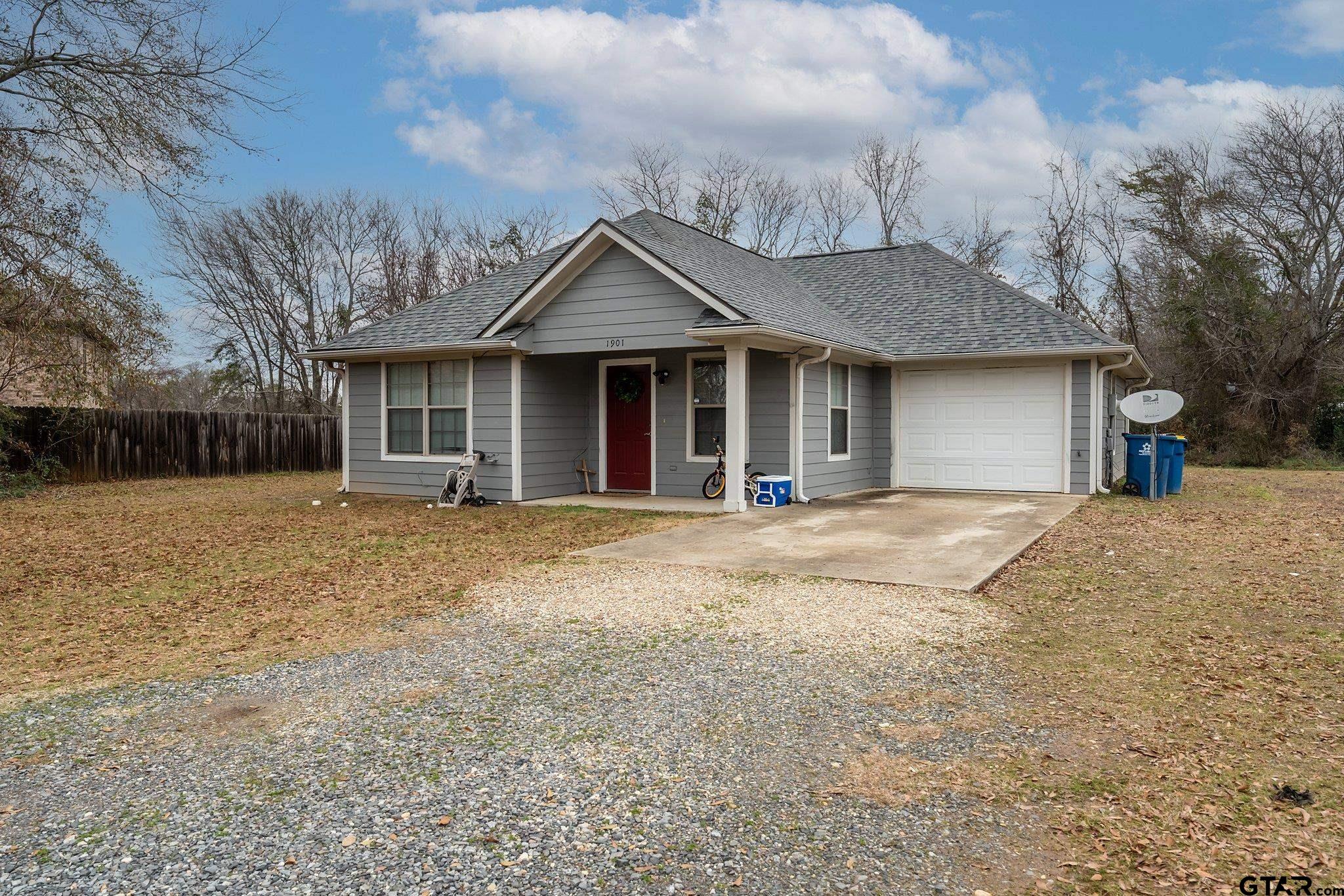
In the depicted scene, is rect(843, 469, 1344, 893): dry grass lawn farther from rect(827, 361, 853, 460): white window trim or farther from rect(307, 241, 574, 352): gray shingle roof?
rect(307, 241, 574, 352): gray shingle roof

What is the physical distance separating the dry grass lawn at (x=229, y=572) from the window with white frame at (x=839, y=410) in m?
3.76

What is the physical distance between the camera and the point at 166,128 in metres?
10.9

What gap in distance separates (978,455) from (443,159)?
65.8ft

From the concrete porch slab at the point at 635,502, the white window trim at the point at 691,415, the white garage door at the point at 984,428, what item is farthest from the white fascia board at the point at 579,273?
the white garage door at the point at 984,428

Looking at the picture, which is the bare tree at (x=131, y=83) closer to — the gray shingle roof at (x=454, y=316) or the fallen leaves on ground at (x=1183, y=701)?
the gray shingle roof at (x=454, y=316)

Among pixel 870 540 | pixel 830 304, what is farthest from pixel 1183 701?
pixel 830 304

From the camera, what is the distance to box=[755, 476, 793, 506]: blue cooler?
38.7 feet

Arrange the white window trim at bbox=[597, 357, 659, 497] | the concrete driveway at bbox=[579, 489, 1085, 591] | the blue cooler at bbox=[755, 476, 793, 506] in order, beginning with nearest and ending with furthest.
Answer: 1. the concrete driveway at bbox=[579, 489, 1085, 591]
2. the blue cooler at bbox=[755, 476, 793, 506]
3. the white window trim at bbox=[597, 357, 659, 497]

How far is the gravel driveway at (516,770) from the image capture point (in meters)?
2.51

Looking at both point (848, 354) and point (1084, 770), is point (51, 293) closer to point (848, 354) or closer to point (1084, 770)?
point (848, 354)

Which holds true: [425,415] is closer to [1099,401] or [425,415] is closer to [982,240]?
[1099,401]

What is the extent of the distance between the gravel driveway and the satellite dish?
930 centimetres

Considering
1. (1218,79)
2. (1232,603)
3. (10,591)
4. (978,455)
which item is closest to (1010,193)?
(1218,79)

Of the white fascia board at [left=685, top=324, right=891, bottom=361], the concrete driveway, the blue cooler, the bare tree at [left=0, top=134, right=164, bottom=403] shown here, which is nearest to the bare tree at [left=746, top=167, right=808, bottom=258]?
the white fascia board at [left=685, top=324, right=891, bottom=361]
